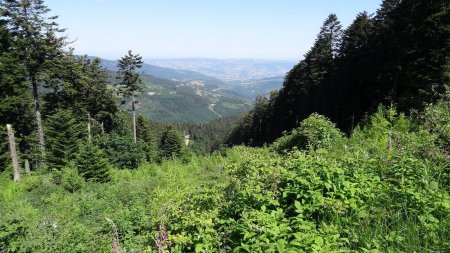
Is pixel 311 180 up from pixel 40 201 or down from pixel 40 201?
up

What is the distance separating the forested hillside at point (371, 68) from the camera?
23.5 metres

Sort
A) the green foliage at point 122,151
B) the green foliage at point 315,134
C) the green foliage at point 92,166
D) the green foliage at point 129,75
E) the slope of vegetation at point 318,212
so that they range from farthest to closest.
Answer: the green foliage at point 129,75, the green foliage at point 122,151, the green foliage at point 92,166, the green foliage at point 315,134, the slope of vegetation at point 318,212

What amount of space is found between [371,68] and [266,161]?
3254cm

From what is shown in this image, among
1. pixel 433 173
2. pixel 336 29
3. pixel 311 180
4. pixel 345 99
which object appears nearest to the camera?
pixel 311 180

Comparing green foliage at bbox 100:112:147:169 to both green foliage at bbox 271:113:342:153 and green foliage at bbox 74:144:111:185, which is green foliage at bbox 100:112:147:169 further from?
green foliage at bbox 271:113:342:153

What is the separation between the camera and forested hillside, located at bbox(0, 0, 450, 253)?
11.7 ft

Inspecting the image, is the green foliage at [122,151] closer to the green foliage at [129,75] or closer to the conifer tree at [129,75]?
the conifer tree at [129,75]

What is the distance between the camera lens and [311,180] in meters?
4.04

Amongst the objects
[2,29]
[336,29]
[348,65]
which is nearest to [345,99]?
[348,65]

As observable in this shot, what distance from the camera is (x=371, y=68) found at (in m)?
34.1

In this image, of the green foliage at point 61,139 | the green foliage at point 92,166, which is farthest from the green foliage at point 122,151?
the green foliage at point 92,166

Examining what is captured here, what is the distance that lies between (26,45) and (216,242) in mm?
27984

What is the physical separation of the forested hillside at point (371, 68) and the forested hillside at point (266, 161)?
0.17 m

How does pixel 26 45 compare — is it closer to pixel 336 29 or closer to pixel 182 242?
pixel 182 242
